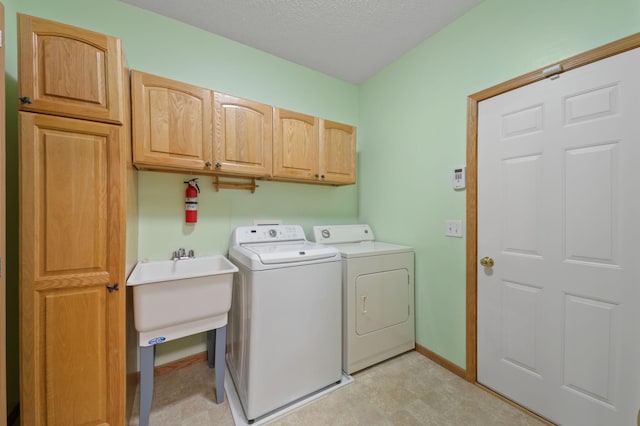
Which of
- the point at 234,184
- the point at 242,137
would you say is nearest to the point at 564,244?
the point at 242,137

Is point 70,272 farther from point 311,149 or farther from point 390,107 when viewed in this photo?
point 390,107

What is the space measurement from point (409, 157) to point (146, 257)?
7.61ft

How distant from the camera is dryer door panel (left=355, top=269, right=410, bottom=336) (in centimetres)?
192

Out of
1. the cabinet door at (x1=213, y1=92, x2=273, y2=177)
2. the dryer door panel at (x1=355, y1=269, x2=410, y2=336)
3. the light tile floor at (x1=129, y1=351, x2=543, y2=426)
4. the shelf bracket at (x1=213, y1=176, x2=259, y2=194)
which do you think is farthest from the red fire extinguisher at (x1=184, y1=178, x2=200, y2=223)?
the dryer door panel at (x1=355, y1=269, x2=410, y2=336)

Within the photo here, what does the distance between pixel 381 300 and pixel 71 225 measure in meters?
1.99

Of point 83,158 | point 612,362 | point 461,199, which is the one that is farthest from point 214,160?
point 612,362

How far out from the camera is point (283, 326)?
5.16ft

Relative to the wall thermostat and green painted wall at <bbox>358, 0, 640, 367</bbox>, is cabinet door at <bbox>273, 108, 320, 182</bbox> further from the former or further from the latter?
the wall thermostat

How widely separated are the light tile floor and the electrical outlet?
1085mm

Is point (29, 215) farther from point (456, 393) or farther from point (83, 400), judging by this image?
point (456, 393)

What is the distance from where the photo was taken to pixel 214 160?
177 centimetres

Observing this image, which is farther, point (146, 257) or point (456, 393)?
point (146, 257)

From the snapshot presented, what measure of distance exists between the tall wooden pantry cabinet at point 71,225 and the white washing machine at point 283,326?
2.08ft

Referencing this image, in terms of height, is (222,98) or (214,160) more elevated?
(222,98)
